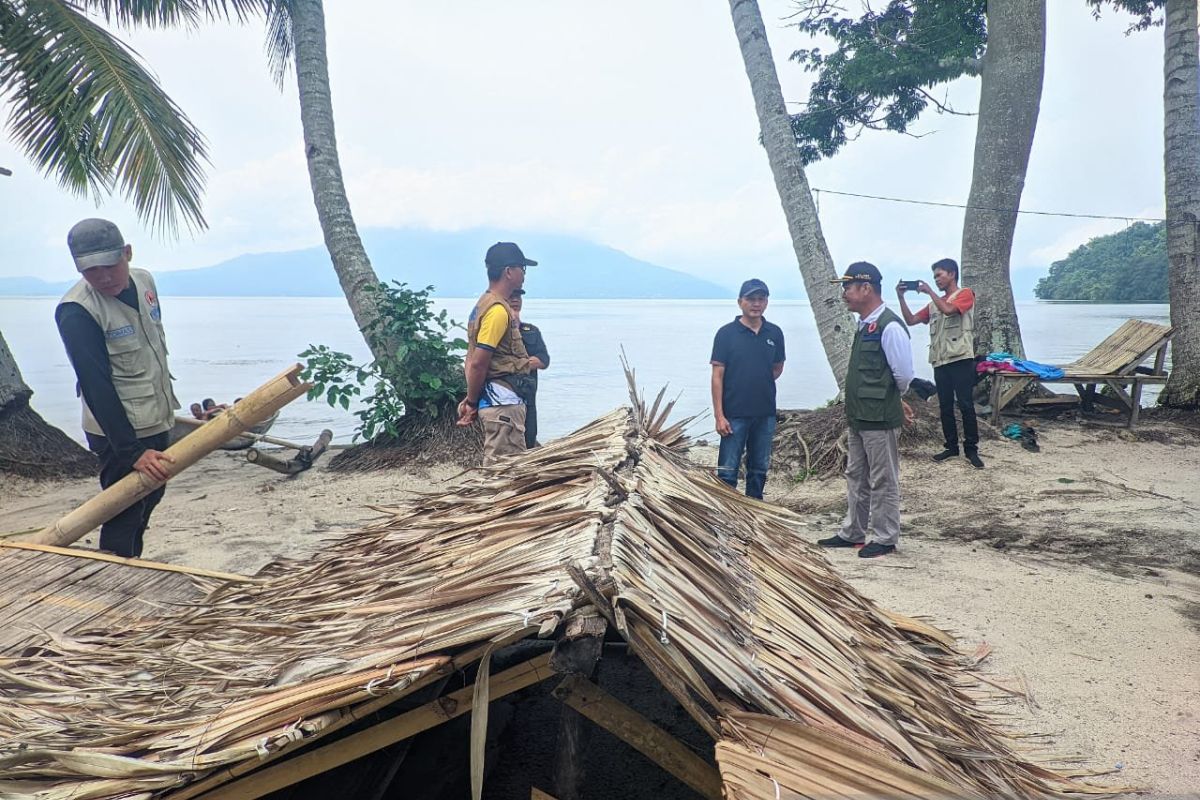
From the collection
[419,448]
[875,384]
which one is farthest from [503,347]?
[419,448]

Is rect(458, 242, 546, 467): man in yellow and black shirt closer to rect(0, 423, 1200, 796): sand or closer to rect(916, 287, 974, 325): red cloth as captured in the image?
rect(0, 423, 1200, 796): sand

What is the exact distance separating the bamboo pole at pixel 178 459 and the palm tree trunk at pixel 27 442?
5.59m

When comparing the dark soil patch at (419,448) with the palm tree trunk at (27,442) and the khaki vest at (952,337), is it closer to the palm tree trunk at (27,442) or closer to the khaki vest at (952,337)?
the palm tree trunk at (27,442)

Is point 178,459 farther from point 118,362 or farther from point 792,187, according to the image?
point 792,187

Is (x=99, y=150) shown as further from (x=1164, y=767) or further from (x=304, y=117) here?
(x=1164, y=767)

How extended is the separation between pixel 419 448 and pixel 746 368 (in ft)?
14.6

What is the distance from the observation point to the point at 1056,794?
2.39 meters

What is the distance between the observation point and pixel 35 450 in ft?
29.2

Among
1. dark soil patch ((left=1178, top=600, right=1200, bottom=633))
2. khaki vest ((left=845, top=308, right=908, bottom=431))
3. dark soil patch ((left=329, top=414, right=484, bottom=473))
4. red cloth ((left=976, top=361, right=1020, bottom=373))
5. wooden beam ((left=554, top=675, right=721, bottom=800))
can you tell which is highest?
khaki vest ((left=845, top=308, right=908, bottom=431))

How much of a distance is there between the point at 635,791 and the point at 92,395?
297 cm

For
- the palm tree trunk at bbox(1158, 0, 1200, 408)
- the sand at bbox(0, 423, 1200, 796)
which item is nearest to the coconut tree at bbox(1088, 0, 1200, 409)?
the palm tree trunk at bbox(1158, 0, 1200, 408)

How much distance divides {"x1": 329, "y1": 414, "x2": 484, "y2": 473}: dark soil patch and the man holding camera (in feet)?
14.8

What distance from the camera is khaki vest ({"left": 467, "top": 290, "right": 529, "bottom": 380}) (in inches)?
195

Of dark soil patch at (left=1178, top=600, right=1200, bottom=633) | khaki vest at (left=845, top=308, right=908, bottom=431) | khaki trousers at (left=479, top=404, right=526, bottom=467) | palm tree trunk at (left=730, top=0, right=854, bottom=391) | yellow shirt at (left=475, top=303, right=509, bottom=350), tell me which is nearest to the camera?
dark soil patch at (left=1178, top=600, right=1200, bottom=633)
